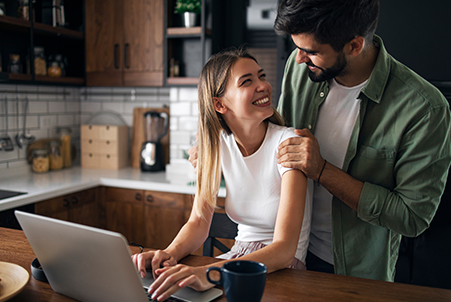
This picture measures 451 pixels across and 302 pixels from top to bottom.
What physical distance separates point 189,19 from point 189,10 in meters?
0.07

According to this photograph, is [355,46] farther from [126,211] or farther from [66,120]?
[66,120]

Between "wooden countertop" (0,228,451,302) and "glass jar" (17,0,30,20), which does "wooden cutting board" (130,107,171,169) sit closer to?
"glass jar" (17,0,30,20)

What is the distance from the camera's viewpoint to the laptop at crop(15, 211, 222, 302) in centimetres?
81

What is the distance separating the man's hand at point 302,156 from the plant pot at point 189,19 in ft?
6.36

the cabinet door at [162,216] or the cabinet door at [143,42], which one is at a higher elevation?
the cabinet door at [143,42]

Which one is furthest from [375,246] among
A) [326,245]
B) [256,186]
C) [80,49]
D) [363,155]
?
[80,49]

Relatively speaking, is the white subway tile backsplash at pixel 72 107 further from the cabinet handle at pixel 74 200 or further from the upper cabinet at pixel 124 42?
the cabinet handle at pixel 74 200

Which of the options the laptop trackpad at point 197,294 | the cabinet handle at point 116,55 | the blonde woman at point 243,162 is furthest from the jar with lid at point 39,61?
the laptop trackpad at point 197,294

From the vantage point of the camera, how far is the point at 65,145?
354 centimetres

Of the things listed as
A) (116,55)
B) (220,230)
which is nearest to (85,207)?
(116,55)

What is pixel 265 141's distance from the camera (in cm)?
154

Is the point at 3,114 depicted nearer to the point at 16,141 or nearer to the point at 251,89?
the point at 16,141

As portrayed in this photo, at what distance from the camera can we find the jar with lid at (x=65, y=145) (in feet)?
11.6

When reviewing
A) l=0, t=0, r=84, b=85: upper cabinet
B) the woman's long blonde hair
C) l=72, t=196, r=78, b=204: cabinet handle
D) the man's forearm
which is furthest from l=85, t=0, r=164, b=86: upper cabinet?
the man's forearm
